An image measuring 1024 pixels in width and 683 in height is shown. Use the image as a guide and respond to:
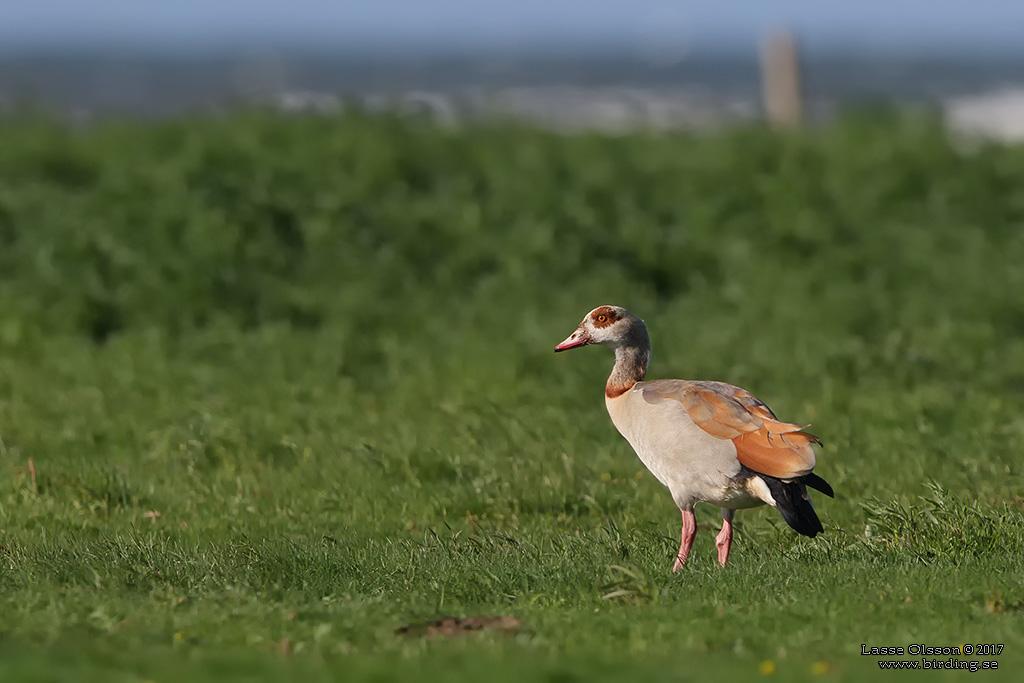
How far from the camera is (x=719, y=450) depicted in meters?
7.93

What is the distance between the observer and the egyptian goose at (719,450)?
25.1ft

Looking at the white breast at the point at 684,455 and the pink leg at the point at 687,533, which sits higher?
the white breast at the point at 684,455

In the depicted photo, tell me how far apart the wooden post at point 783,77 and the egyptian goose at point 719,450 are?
47.3 feet

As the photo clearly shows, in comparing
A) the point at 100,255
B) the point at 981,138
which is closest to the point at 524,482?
the point at 100,255

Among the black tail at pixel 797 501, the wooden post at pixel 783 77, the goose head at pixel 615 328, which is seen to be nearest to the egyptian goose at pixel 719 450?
the black tail at pixel 797 501

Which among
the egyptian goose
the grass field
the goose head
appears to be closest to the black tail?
the egyptian goose

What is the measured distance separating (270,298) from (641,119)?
8.29 metres

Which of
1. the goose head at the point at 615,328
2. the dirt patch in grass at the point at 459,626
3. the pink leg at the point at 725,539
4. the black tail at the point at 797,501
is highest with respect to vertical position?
the goose head at the point at 615,328

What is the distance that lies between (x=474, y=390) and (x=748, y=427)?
5418 millimetres

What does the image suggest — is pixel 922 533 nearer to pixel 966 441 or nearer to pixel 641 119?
pixel 966 441

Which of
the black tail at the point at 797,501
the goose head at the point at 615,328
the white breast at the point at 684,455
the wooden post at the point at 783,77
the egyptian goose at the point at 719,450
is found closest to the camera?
the black tail at the point at 797,501

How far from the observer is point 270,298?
1539 centimetres

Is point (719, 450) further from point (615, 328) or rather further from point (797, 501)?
point (615, 328)

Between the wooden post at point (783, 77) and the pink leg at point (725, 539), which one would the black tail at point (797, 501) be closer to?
the pink leg at point (725, 539)
